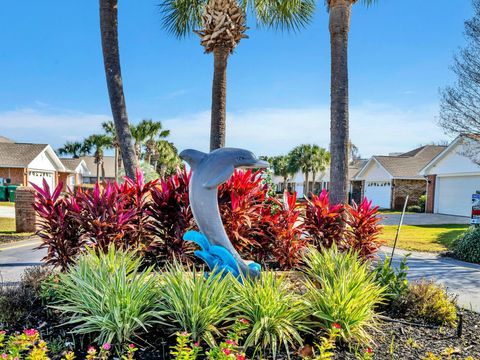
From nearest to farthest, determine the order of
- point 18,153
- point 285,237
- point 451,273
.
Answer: point 285,237
point 451,273
point 18,153

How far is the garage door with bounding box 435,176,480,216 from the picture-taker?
2197cm

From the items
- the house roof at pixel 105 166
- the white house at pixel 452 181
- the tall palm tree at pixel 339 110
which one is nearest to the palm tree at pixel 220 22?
the tall palm tree at pixel 339 110

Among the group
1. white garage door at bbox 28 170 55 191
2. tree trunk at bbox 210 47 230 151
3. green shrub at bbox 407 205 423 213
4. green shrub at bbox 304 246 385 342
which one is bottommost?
green shrub at bbox 407 205 423 213

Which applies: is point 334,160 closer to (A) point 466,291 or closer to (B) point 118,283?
(A) point 466,291

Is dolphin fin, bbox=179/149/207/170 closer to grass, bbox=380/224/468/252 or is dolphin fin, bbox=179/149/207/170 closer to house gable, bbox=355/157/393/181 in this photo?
grass, bbox=380/224/468/252

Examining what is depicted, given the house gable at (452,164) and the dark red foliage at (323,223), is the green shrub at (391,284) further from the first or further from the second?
the house gable at (452,164)

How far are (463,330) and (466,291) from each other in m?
2.63

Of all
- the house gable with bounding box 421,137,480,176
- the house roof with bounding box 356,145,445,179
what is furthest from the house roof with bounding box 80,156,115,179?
the house gable with bounding box 421,137,480,176

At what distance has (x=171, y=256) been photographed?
538 cm

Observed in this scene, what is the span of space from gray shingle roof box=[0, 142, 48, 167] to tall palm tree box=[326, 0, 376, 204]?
2981 centimetres

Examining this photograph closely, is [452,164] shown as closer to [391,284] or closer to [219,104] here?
[219,104]

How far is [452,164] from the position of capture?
23.3 meters

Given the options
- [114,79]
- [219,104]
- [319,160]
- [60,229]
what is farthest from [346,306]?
[319,160]

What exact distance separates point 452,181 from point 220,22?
2024 centimetres
